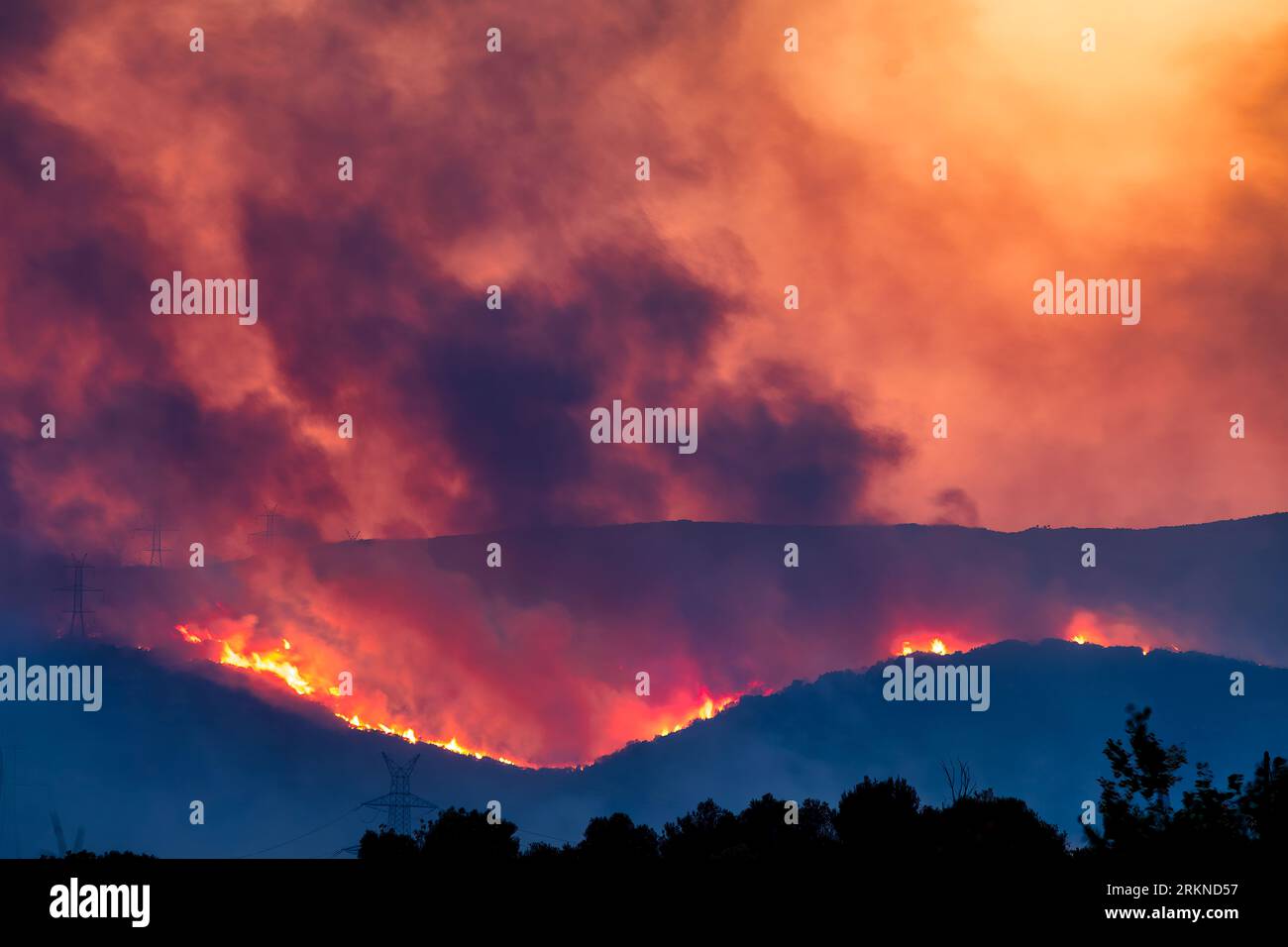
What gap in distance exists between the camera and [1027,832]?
10856 centimetres

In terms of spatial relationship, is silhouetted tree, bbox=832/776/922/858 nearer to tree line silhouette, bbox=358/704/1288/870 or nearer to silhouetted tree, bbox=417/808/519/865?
tree line silhouette, bbox=358/704/1288/870

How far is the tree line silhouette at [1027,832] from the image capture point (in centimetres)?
6969

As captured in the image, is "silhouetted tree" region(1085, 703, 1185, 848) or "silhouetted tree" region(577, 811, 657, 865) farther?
"silhouetted tree" region(577, 811, 657, 865)

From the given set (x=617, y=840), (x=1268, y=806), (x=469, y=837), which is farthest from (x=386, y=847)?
(x=1268, y=806)

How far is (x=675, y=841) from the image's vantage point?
623 ft

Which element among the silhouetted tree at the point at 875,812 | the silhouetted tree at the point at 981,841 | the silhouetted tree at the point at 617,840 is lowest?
the silhouetted tree at the point at 617,840

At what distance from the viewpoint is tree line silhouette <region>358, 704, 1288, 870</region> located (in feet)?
229

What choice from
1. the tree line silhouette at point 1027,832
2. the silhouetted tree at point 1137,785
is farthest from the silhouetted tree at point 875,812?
the silhouetted tree at point 1137,785

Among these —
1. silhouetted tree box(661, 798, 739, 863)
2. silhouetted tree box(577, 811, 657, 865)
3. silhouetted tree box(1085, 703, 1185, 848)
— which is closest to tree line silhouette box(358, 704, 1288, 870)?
silhouetted tree box(1085, 703, 1185, 848)

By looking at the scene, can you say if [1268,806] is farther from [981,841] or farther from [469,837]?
[469,837]

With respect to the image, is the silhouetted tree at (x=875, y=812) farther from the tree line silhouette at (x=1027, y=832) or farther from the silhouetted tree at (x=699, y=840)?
the silhouetted tree at (x=699, y=840)

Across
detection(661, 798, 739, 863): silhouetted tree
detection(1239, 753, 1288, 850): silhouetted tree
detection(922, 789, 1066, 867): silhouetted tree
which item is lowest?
detection(661, 798, 739, 863): silhouetted tree
